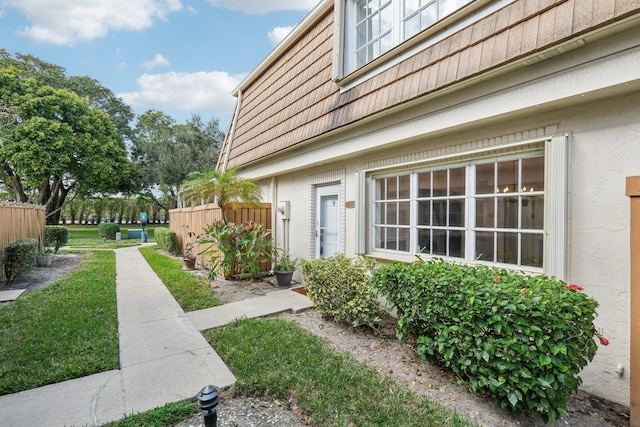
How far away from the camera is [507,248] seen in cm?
351

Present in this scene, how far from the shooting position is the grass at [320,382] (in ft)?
7.90

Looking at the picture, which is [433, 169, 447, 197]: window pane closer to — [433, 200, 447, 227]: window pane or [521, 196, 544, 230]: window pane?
[433, 200, 447, 227]: window pane

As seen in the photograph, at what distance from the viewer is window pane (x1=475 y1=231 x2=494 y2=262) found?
3.66 meters

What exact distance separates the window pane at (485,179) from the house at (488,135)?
0.09 feet

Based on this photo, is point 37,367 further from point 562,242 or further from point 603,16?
point 603,16

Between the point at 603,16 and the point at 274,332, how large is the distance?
4.66 metres

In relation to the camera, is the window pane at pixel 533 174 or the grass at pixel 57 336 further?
the window pane at pixel 533 174

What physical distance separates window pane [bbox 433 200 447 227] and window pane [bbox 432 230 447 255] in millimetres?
117

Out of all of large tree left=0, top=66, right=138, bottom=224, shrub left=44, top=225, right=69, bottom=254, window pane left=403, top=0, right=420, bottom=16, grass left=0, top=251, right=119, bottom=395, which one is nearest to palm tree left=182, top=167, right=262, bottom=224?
grass left=0, top=251, right=119, bottom=395

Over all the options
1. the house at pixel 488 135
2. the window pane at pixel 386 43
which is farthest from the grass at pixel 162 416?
the window pane at pixel 386 43

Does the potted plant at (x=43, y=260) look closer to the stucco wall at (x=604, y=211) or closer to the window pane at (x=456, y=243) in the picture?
the window pane at (x=456, y=243)

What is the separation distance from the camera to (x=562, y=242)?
2855 mm

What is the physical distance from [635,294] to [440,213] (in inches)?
84.7

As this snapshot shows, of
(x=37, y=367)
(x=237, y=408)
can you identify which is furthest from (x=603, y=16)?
(x=37, y=367)
